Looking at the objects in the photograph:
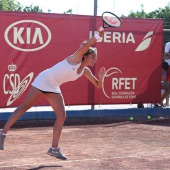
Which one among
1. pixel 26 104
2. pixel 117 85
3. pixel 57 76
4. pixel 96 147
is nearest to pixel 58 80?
pixel 57 76

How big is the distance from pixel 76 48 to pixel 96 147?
148 inches

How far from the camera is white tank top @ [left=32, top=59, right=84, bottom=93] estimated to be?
7.87 m

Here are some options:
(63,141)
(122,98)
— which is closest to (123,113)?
(122,98)

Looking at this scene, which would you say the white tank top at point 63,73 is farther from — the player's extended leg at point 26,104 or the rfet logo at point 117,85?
the rfet logo at point 117,85

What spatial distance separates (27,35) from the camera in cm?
1199

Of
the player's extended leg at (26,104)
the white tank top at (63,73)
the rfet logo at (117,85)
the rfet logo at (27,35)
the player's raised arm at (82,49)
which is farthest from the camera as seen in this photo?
the rfet logo at (117,85)

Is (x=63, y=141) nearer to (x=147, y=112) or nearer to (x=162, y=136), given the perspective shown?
(x=162, y=136)

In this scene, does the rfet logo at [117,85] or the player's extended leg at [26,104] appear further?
the rfet logo at [117,85]

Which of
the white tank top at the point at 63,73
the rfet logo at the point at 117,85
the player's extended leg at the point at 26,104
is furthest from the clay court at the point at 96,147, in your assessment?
the white tank top at the point at 63,73

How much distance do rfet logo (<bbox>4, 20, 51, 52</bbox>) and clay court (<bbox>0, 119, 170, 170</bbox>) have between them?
179 centimetres

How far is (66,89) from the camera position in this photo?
41.1ft

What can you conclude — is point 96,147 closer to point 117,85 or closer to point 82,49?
point 82,49

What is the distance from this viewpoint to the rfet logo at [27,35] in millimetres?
11828

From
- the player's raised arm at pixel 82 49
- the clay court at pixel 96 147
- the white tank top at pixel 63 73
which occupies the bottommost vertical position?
the clay court at pixel 96 147
